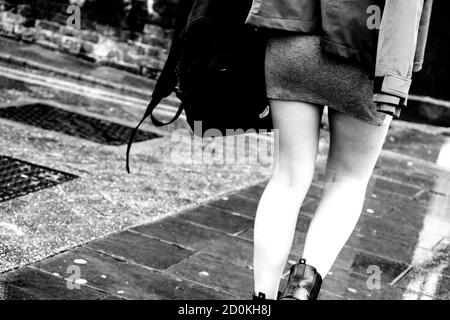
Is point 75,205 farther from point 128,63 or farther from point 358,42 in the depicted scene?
point 128,63

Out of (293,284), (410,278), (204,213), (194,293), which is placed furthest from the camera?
(204,213)

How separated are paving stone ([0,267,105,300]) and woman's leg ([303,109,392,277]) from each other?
978mm

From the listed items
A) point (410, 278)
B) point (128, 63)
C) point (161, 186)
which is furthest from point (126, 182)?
point (128, 63)

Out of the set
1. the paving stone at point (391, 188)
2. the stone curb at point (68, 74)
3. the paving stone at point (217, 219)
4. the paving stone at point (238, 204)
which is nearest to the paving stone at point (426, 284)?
the paving stone at point (217, 219)

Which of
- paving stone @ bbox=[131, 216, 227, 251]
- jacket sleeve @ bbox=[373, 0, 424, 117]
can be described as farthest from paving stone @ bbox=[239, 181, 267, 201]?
jacket sleeve @ bbox=[373, 0, 424, 117]

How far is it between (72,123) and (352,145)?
4.05m

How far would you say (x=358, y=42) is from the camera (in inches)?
88.7

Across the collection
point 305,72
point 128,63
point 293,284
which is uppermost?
point 305,72

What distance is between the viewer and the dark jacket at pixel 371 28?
7.14 ft

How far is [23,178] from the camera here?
14.6ft

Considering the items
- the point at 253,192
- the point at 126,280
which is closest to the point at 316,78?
the point at 126,280

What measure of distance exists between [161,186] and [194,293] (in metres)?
1.63

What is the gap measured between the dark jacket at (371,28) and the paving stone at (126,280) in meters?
1.32

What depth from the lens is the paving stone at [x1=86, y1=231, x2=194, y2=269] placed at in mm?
3559
